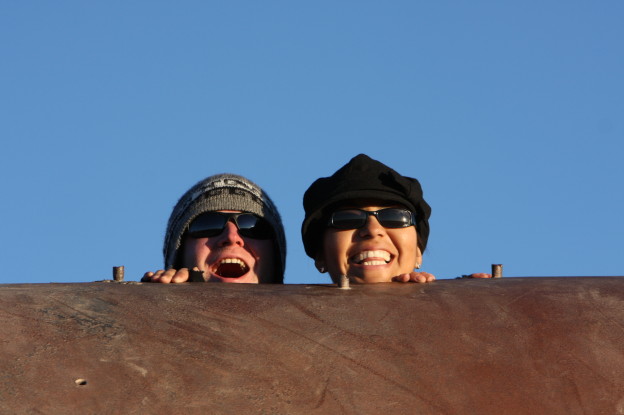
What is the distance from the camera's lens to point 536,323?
3.21m

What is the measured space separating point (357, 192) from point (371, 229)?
0.18 meters

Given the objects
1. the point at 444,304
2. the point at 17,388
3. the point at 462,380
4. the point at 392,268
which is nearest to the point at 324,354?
the point at 462,380

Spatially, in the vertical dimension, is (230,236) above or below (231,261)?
above

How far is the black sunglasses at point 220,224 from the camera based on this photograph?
18.1 ft

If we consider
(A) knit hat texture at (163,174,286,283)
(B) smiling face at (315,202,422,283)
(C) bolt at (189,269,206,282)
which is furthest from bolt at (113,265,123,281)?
(A) knit hat texture at (163,174,286,283)

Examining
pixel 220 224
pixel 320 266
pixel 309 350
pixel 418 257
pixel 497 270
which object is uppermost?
pixel 220 224

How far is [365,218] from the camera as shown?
15.5 ft

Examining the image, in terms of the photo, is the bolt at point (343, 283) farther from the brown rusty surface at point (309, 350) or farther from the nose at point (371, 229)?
the nose at point (371, 229)

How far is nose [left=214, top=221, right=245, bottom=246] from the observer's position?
5434mm

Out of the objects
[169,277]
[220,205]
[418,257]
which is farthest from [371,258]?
[220,205]

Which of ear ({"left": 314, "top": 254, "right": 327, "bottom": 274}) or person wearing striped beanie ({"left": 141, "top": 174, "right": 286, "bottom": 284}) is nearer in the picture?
ear ({"left": 314, "top": 254, "right": 327, "bottom": 274})

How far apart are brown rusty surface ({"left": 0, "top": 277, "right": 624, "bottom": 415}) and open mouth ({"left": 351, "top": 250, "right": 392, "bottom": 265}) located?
1082 mm

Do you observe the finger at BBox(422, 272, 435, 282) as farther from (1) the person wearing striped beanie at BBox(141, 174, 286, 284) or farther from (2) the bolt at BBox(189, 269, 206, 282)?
(1) the person wearing striped beanie at BBox(141, 174, 286, 284)

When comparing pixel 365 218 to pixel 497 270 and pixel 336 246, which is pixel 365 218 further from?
pixel 497 270
